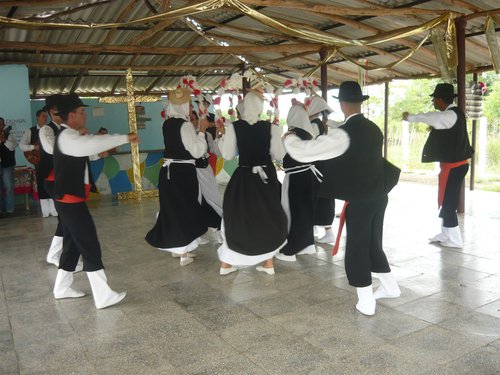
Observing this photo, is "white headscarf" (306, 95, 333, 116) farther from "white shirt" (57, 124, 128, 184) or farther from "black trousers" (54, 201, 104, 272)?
"black trousers" (54, 201, 104, 272)

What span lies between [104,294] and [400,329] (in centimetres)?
198

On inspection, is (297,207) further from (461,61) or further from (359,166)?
(461,61)

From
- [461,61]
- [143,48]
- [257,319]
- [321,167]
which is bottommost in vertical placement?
→ [257,319]

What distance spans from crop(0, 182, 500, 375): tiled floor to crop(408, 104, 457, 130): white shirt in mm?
1190

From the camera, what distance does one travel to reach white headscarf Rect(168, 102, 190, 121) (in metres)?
4.00

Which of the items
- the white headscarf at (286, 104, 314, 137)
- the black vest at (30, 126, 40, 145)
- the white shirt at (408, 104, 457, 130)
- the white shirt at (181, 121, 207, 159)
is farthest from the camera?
the black vest at (30, 126, 40, 145)

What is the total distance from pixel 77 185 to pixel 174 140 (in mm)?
1180

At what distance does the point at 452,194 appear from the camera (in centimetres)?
435

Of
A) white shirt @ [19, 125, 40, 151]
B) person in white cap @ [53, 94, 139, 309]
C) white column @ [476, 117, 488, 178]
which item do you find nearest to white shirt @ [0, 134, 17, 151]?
white shirt @ [19, 125, 40, 151]

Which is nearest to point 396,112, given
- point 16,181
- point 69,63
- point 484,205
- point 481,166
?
point 481,166

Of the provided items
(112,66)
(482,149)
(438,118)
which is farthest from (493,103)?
(112,66)

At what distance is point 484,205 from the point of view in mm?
6539

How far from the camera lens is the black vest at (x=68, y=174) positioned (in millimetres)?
3036

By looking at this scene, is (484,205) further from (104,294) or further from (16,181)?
(16,181)
